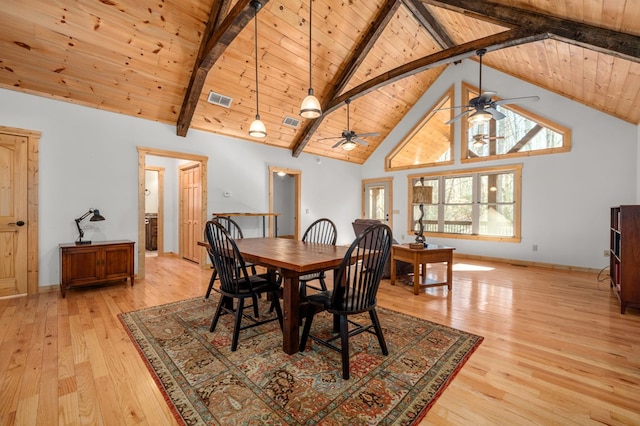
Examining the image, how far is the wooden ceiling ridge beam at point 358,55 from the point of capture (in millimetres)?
4469

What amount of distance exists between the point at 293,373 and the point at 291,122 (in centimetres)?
504

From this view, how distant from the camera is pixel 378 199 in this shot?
8.40 meters

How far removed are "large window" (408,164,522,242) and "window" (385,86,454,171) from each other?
1.52 feet

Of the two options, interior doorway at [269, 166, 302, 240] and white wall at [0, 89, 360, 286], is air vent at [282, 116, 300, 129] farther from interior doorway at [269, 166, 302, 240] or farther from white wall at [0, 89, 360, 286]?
interior doorway at [269, 166, 302, 240]

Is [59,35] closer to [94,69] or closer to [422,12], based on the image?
[94,69]

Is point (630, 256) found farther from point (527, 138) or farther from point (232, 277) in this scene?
point (232, 277)

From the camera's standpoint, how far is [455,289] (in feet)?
13.4

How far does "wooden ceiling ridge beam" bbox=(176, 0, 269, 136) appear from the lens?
331cm

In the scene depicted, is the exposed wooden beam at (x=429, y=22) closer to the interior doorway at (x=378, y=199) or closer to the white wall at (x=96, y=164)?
the interior doorway at (x=378, y=199)

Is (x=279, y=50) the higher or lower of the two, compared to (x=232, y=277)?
higher

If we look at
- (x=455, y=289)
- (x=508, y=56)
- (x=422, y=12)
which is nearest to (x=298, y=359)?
(x=455, y=289)

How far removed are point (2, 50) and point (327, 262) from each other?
4.48 meters

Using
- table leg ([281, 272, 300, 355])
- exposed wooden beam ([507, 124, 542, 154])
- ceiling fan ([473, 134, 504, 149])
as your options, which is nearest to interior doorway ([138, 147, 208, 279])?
table leg ([281, 272, 300, 355])

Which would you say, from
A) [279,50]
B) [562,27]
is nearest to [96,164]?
[279,50]
